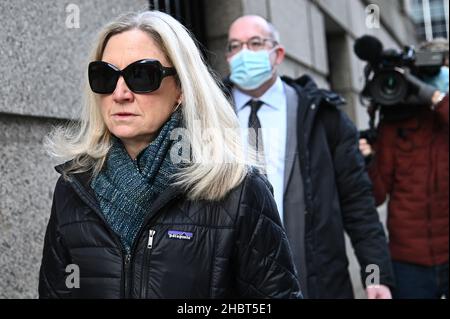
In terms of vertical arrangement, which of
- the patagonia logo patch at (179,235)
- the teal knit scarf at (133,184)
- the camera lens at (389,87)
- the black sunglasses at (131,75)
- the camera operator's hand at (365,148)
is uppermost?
the camera lens at (389,87)

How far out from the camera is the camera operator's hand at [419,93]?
3561 millimetres

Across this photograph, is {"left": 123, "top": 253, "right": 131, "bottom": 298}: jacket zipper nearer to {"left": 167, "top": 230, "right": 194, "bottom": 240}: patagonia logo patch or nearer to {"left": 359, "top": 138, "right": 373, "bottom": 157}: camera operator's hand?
{"left": 167, "top": 230, "right": 194, "bottom": 240}: patagonia logo patch

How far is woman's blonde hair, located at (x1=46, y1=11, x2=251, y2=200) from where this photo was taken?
5.69 feet

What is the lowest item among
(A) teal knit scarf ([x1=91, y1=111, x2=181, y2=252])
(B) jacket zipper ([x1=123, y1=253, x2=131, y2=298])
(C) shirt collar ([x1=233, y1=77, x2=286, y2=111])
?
(B) jacket zipper ([x1=123, y1=253, x2=131, y2=298])

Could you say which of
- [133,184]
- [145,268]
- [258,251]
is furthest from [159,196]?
[258,251]

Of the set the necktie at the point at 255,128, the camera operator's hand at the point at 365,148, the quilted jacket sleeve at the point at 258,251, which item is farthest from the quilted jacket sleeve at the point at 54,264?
the camera operator's hand at the point at 365,148

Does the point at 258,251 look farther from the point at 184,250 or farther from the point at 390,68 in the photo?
the point at 390,68

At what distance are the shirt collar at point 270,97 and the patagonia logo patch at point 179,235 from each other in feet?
5.13

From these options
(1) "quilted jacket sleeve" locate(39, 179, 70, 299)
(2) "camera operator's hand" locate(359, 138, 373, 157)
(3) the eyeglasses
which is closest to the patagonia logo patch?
(1) "quilted jacket sleeve" locate(39, 179, 70, 299)

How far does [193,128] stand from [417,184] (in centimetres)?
220

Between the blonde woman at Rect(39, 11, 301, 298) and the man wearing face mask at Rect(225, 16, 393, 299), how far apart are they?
3.56 feet

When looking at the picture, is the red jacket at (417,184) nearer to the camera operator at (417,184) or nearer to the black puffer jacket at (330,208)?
the camera operator at (417,184)

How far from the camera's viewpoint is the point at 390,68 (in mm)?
3631

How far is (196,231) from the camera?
5.51ft
